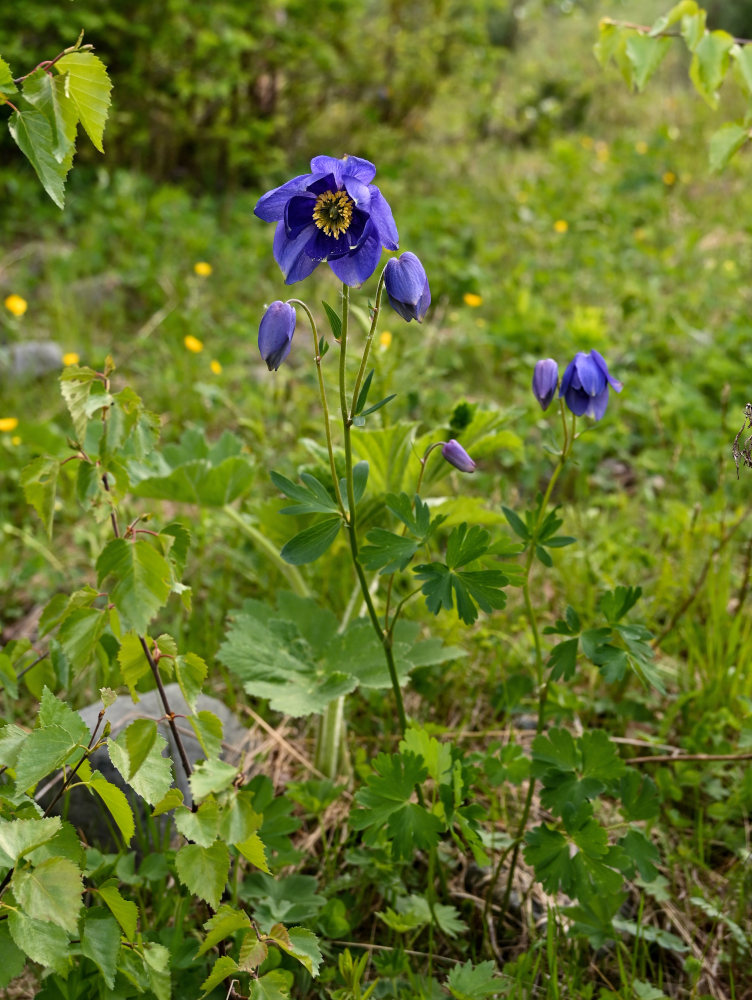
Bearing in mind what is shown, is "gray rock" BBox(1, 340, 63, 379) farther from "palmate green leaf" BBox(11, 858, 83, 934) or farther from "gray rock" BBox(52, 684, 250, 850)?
"palmate green leaf" BBox(11, 858, 83, 934)

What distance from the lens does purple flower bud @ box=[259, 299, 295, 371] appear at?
1217 mm

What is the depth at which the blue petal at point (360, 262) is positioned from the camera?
1184 mm

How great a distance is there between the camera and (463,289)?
13.5ft

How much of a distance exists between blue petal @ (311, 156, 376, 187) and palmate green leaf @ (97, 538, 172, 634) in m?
0.53

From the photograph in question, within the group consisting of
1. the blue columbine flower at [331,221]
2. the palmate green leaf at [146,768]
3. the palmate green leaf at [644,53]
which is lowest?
the palmate green leaf at [146,768]

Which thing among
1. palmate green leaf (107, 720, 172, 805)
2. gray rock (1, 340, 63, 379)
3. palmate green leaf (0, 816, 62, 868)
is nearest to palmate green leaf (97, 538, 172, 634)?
palmate green leaf (107, 720, 172, 805)

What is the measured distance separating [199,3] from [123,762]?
5.30m

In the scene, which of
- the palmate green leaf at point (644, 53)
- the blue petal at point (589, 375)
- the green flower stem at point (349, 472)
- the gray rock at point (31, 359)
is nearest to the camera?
the green flower stem at point (349, 472)

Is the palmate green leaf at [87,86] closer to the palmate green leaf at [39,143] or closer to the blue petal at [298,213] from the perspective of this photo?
the palmate green leaf at [39,143]

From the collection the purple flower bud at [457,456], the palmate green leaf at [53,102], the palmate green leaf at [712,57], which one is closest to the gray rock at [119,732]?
the purple flower bud at [457,456]

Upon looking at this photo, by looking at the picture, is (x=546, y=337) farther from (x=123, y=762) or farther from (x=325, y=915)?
(x=123, y=762)

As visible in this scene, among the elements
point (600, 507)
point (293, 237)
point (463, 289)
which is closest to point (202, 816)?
point (293, 237)

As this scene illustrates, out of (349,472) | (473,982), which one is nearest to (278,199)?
(349,472)

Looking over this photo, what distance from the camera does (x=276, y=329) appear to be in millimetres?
→ 1216
